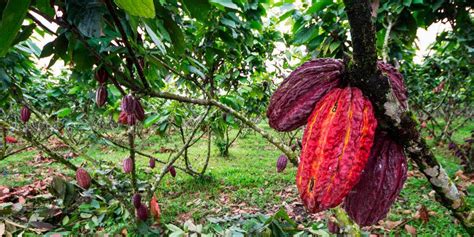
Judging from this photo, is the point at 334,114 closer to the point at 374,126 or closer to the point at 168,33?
the point at 374,126

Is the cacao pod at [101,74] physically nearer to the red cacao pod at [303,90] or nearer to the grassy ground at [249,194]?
the red cacao pod at [303,90]

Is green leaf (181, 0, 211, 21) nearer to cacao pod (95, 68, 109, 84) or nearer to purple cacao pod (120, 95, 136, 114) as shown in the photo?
cacao pod (95, 68, 109, 84)

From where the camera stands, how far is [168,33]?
0.95 meters

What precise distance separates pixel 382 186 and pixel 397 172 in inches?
1.4

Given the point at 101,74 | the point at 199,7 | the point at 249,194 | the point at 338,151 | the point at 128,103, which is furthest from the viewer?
the point at 249,194

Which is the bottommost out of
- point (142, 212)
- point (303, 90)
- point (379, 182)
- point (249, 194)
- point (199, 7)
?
point (249, 194)

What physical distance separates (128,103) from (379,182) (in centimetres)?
114

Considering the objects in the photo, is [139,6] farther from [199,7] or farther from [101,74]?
[101,74]

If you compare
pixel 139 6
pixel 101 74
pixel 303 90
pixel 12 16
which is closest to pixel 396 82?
pixel 303 90

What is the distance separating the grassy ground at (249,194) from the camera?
2799 mm

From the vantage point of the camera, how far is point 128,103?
141cm

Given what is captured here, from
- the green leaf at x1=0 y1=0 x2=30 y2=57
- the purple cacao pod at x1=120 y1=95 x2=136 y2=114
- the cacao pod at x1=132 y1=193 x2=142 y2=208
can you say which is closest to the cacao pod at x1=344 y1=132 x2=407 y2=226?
the green leaf at x1=0 y1=0 x2=30 y2=57

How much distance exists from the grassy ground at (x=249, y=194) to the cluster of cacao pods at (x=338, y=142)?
226 cm

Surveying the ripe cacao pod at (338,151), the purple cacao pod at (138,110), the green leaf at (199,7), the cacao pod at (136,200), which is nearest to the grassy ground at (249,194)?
the cacao pod at (136,200)
